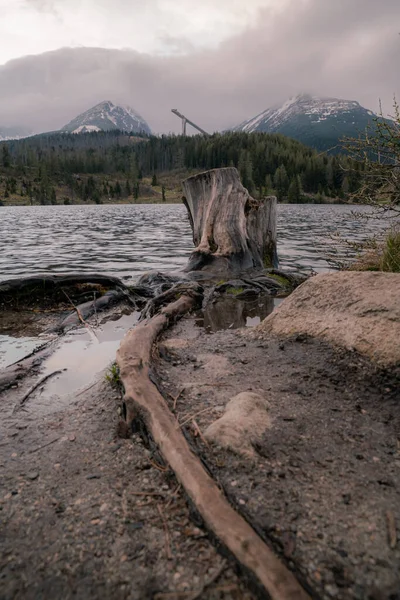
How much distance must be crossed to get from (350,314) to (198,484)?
3370mm

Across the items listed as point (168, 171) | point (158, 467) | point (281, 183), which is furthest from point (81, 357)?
point (168, 171)

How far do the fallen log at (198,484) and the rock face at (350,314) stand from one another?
2.47 m

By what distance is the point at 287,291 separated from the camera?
Result: 1071 cm

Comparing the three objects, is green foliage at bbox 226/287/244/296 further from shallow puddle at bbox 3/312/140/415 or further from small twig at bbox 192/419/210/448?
small twig at bbox 192/419/210/448

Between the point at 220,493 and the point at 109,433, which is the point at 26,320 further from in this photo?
the point at 220,493

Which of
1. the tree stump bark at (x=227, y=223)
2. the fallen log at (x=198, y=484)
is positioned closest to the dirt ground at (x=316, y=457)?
the fallen log at (x=198, y=484)

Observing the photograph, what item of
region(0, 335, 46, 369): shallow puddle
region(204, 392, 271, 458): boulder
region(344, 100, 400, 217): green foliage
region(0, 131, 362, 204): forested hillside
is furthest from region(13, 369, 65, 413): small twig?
region(0, 131, 362, 204): forested hillside

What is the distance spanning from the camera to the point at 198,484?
Result: 8.00ft

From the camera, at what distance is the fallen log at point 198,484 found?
71.7 inches

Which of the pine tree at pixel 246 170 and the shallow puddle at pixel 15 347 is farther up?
the pine tree at pixel 246 170

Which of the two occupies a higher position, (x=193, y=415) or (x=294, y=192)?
(x=294, y=192)

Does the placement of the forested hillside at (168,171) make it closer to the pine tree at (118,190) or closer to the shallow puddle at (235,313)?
the pine tree at (118,190)

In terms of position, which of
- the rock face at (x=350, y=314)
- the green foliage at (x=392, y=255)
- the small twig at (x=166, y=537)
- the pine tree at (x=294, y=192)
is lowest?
the small twig at (x=166, y=537)

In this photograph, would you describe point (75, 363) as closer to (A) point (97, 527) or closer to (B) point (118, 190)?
(A) point (97, 527)
